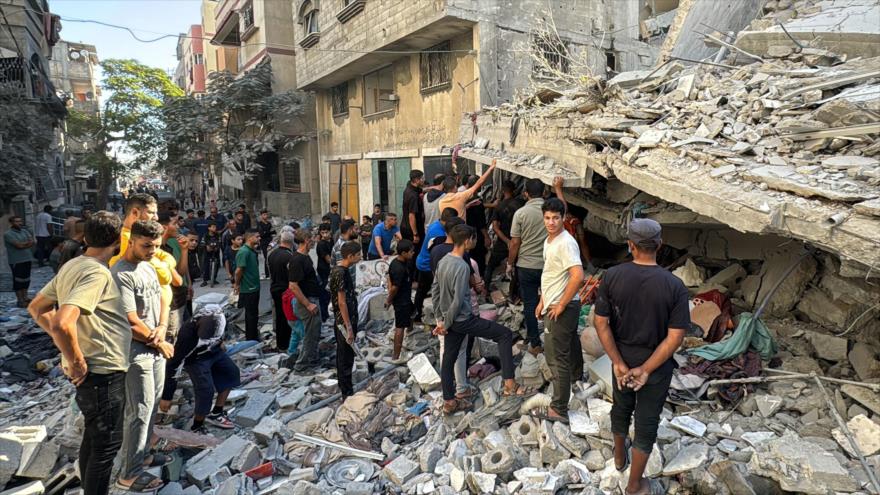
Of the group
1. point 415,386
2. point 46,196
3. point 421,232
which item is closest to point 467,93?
point 421,232

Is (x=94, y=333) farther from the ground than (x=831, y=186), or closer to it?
closer to it

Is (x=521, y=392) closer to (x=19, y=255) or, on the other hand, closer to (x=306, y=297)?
(x=306, y=297)

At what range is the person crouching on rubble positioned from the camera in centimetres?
447

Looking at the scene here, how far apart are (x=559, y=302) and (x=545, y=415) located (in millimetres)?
957

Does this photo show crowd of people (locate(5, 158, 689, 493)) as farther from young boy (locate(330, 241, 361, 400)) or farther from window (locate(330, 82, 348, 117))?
window (locate(330, 82, 348, 117))

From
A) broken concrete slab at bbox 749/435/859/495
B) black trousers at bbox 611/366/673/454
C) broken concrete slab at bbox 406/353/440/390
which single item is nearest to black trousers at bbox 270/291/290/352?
broken concrete slab at bbox 406/353/440/390

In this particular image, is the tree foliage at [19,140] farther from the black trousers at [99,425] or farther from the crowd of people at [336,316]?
the black trousers at [99,425]

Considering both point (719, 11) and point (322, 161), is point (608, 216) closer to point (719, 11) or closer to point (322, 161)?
point (719, 11)

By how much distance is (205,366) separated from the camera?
4.63m

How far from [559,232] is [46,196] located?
23360 mm

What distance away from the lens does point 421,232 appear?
7.13m

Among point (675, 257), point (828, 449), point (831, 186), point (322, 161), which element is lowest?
point (828, 449)

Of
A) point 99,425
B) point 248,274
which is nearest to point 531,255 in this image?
point 99,425

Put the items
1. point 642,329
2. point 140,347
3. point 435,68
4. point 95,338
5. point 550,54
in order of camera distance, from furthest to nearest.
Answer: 1. point 435,68
2. point 550,54
3. point 140,347
4. point 95,338
5. point 642,329
